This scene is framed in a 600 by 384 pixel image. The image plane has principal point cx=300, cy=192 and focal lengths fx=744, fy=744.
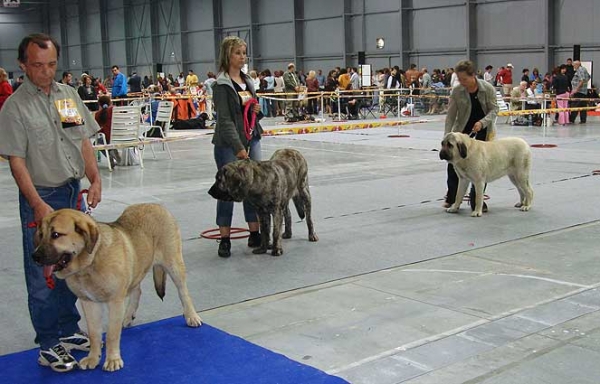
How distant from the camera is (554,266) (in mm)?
5758

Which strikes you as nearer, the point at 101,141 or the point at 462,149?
the point at 462,149

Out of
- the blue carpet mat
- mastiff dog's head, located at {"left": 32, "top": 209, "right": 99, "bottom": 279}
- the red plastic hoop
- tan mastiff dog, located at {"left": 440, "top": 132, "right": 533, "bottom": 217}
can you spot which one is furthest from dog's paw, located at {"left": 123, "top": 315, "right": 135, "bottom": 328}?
tan mastiff dog, located at {"left": 440, "top": 132, "right": 533, "bottom": 217}

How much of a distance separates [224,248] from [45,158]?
8.73 feet

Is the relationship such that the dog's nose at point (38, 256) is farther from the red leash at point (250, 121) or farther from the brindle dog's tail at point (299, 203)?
the brindle dog's tail at point (299, 203)

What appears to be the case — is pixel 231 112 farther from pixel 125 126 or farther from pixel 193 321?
pixel 125 126

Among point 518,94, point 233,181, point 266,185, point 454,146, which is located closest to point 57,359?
point 233,181

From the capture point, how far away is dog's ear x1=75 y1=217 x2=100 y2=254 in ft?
11.6

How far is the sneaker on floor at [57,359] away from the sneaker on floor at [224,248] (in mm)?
2453

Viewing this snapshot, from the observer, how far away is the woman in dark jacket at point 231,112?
6.10 m

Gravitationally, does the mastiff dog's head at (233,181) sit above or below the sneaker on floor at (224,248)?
above

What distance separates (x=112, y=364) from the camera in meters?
3.87

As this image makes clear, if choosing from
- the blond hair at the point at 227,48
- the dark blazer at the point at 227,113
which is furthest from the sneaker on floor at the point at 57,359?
the blond hair at the point at 227,48

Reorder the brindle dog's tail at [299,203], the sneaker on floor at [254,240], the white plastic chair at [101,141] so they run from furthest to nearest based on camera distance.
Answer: the white plastic chair at [101,141], the brindle dog's tail at [299,203], the sneaker on floor at [254,240]

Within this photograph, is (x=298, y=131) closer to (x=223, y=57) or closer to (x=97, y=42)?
(x=223, y=57)
